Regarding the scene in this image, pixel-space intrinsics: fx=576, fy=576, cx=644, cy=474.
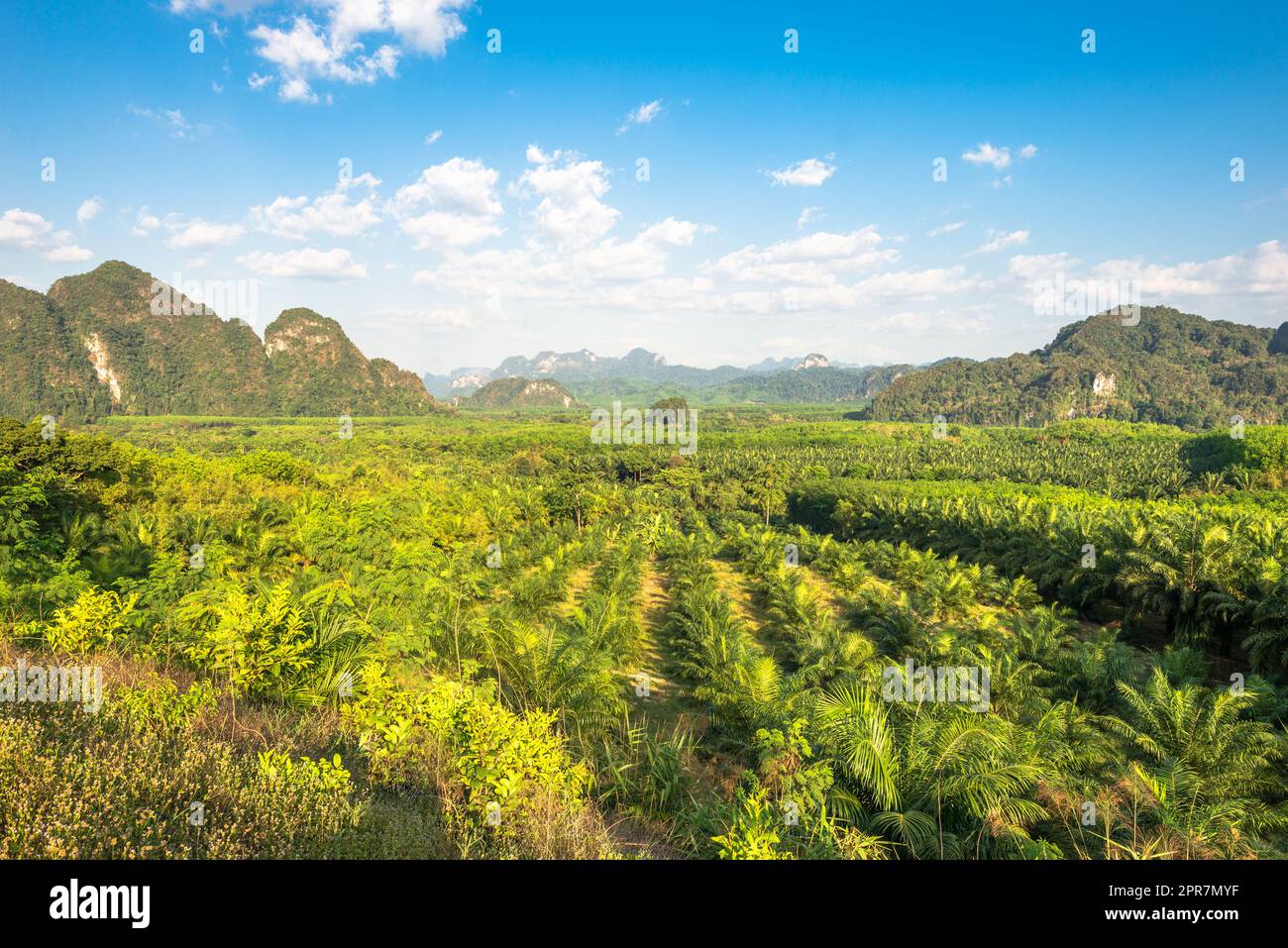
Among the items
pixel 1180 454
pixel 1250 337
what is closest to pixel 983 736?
pixel 1180 454

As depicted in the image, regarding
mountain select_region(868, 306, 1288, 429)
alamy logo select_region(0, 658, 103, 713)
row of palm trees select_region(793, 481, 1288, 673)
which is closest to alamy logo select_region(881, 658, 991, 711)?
row of palm trees select_region(793, 481, 1288, 673)

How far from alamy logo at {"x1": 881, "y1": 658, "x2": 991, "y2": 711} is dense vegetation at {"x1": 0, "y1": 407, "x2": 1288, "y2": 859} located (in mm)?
385

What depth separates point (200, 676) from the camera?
5.31 meters

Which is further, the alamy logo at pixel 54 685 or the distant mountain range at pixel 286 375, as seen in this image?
the distant mountain range at pixel 286 375

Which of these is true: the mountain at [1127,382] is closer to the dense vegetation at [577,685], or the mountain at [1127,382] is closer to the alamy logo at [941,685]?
the dense vegetation at [577,685]

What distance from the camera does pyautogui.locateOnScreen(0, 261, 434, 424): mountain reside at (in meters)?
105
